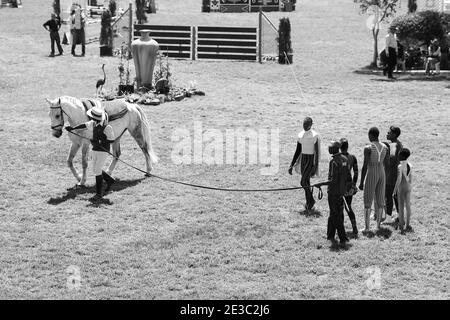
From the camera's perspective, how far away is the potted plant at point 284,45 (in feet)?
106

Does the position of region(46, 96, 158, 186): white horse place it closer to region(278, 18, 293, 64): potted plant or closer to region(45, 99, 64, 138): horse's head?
region(45, 99, 64, 138): horse's head

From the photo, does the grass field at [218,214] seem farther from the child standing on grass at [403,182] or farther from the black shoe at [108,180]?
the child standing on grass at [403,182]

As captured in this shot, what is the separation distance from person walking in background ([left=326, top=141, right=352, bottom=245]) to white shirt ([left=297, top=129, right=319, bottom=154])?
55.8 inches

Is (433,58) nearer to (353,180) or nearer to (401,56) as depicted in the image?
(401,56)

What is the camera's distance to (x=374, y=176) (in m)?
13.6

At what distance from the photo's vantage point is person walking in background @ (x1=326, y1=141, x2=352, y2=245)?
42.7ft

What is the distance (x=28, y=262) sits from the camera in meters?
12.5

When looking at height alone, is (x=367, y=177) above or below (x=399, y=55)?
below

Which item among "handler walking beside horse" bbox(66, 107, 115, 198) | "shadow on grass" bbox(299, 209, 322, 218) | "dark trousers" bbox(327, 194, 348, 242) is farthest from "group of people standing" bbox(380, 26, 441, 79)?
"dark trousers" bbox(327, 194, 348, 242)

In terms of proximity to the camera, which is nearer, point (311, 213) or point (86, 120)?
point (311, 213)

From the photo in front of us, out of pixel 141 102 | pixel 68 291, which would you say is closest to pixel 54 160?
pixel 141 102

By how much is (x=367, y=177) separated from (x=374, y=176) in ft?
0.39

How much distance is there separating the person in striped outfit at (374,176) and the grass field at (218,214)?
50cm

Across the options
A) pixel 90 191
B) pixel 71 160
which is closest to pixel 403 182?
pixel 90 191
